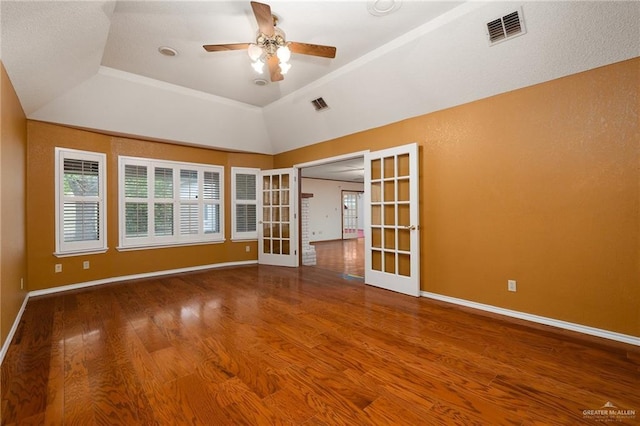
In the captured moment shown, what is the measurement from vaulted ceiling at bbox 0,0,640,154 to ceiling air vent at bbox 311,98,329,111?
0.09m

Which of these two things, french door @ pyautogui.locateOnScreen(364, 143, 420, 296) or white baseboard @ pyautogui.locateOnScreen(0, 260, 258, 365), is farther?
french door @ pyautogui.locateOnScreen(364, 143, 420, 296)

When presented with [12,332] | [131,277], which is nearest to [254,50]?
[12,332]

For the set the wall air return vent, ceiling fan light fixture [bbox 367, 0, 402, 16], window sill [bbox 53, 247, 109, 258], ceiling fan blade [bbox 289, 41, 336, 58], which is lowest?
window sill [bbox 53, 247, 109, 258]

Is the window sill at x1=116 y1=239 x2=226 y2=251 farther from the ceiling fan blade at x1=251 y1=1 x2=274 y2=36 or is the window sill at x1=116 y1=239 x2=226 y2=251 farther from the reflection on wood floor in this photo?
the ceiling fan blade at x1=251 y1=1 x2=274 y2=36

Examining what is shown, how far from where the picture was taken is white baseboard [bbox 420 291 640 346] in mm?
2391

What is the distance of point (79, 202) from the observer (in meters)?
4.12

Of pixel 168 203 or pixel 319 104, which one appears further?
pixel 168 203

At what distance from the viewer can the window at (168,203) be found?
182 inches

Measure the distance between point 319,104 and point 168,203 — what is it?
3.22 m

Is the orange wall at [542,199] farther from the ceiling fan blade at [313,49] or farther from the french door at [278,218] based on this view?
the french door at [278,218]

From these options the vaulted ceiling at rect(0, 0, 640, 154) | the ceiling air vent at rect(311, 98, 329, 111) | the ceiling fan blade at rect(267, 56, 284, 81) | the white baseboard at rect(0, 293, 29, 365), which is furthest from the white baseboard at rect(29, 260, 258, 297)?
the ceiling fan blade at rect(267, 56, 284, 81)

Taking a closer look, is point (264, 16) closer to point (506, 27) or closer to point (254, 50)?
point (254, 50)

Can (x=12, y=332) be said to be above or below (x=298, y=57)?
below

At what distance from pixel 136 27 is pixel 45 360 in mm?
3122
